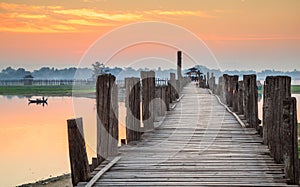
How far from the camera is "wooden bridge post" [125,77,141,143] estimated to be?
31.4ft

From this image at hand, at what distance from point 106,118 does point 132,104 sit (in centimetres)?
204

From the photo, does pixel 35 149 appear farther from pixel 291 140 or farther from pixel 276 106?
pixel 291 140

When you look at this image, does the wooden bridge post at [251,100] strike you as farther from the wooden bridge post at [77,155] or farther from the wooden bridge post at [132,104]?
the wooden bridge post at [77,155]

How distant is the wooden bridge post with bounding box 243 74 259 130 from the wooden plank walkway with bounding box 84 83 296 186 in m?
0.27

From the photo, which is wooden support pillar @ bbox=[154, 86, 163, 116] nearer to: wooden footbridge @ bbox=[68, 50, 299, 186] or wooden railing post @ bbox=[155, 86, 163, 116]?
wooden railing post @ bbox=[155, 86, 163, 116]

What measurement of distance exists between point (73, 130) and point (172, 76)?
19.4 m

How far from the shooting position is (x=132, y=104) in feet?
31.6

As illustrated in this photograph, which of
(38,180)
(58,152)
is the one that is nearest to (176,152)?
(38,180)

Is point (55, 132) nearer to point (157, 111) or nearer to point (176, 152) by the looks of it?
point (157, 111)

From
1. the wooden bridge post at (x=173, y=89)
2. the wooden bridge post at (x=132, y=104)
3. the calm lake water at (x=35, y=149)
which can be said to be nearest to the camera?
the wooden bridge post at (x=132, y=104)

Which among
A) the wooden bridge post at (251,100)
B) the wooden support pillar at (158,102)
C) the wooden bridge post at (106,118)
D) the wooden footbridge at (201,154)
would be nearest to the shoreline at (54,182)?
the wooden support pillar at (158,102)

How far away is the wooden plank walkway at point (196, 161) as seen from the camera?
6457mm

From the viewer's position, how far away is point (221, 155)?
834cm

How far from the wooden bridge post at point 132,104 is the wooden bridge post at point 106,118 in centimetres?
136
